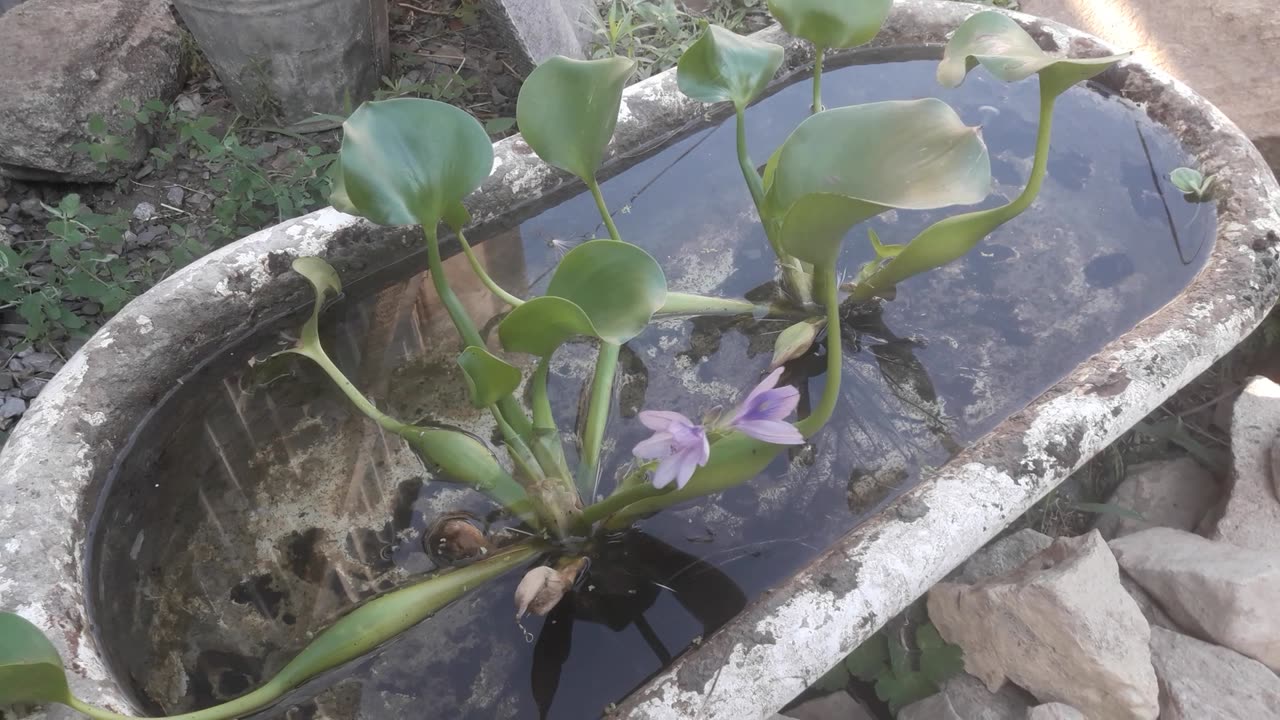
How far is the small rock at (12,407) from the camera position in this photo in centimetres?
154

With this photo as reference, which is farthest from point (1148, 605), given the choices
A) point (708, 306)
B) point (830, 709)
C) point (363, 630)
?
point (363, 630)

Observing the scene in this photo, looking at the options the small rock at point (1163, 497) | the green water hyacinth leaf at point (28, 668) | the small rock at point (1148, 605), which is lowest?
the small rock at point (1163, 497)

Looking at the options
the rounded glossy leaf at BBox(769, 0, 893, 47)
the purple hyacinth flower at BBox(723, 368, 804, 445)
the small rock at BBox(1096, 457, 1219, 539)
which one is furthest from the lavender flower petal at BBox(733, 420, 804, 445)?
the small rock at BBox(1096, 457, 1219, 539)

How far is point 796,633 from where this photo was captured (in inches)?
30.8

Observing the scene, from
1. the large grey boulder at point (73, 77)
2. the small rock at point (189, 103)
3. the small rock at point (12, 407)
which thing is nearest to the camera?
the small rock at point (12, 407)

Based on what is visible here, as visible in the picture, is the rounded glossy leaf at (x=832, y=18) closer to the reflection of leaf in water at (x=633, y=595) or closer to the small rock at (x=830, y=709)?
the reflection of leaf in water at (x=633, y=595)

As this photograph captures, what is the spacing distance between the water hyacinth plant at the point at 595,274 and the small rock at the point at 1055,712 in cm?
47

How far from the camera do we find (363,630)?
0.86 meters

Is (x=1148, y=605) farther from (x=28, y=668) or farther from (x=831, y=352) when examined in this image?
(x=28, y=668)

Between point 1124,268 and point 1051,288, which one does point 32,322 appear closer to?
point 1051,288

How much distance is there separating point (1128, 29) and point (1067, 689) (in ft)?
5.05

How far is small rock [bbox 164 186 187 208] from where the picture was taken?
2.01 metres

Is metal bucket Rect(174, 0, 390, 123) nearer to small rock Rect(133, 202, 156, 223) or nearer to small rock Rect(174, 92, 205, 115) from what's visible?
small rock Rect(174, 92, 205, 115)

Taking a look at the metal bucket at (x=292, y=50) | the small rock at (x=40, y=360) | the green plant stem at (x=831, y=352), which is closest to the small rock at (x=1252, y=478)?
the green plant stem at (x=831, y=352)
